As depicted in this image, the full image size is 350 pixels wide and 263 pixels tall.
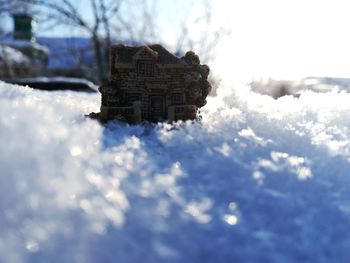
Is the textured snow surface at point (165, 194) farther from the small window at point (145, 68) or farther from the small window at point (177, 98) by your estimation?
the small window at point (145, 68)

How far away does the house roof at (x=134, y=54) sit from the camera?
2523 mm

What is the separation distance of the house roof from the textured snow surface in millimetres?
746

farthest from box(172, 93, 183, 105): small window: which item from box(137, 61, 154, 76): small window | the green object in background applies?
the green object in background

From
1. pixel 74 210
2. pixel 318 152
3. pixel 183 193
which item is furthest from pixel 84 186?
pixel 318 152

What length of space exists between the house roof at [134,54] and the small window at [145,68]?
0.18ft

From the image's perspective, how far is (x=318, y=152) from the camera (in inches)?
67.2

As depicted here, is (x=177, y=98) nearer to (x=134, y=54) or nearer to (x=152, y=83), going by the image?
(x=152, y=83)

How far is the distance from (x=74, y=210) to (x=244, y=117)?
4.14 ft

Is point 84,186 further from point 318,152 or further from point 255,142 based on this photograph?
point 318,152

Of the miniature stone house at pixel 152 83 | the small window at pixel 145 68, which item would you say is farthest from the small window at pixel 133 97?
the small window at pixel 145 68

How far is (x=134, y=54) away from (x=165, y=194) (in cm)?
139

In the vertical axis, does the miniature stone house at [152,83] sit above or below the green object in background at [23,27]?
below

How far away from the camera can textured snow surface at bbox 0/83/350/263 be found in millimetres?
1106

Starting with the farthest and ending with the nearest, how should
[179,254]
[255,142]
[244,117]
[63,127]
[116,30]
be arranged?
1. [116,30]
2. [244,117]
3. [255,142]
4. [63,127]
5. [179,254]
